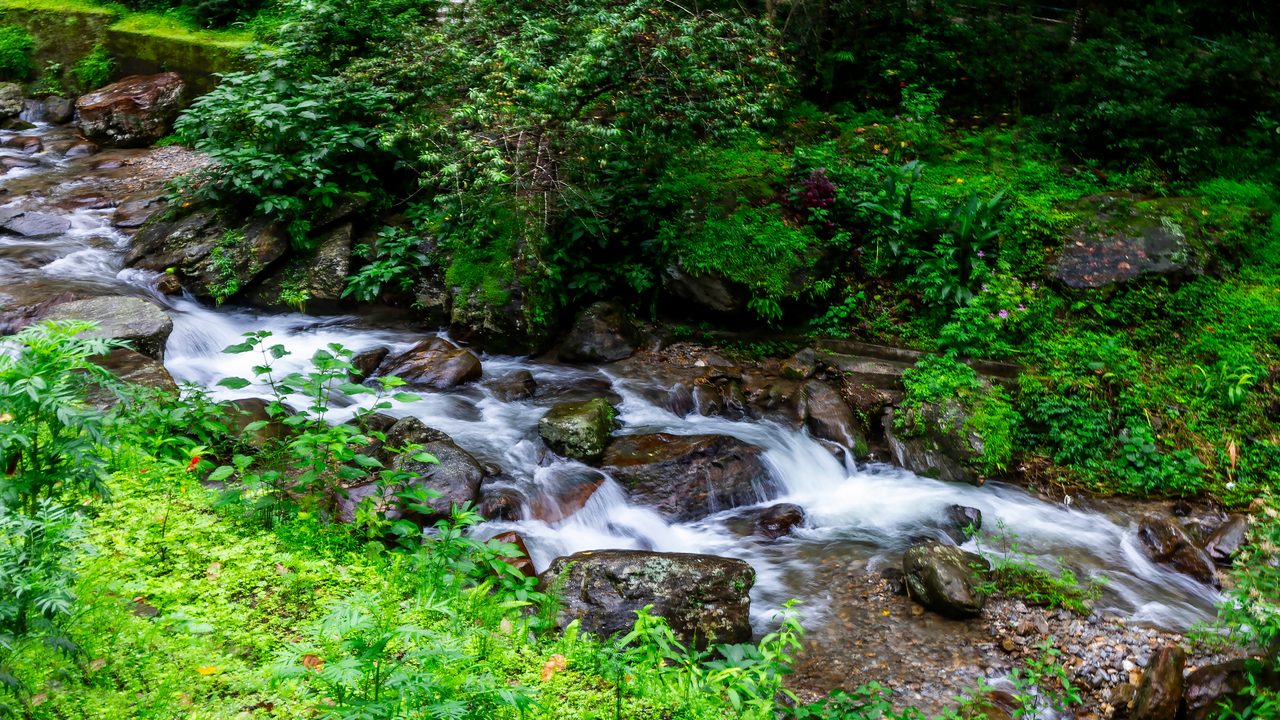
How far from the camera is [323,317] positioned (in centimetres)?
968

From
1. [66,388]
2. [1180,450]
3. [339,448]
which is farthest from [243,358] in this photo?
[1180,450]

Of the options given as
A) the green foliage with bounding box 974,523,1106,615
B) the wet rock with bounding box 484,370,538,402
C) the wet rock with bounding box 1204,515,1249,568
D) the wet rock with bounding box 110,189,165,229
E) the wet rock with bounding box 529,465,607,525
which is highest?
the wet rock with bounding box 110,189,165,229

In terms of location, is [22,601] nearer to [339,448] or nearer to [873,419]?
[339,448]

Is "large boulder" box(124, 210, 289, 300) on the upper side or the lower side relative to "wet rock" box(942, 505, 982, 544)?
upper

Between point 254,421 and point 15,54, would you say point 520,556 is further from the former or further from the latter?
point 15,54

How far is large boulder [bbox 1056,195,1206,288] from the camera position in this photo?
8945 mm

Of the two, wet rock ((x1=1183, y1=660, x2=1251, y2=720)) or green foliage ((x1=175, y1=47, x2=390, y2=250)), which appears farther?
green foliage ((x1=175, y1=47, x2=390, y2=250))

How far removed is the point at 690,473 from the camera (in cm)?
740

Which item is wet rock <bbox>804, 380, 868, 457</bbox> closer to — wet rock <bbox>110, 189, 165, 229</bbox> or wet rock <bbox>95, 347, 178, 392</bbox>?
wet rock <bbox>95, 347, 178, 392</bbox>

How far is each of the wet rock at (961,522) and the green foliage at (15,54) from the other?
17.5 meters

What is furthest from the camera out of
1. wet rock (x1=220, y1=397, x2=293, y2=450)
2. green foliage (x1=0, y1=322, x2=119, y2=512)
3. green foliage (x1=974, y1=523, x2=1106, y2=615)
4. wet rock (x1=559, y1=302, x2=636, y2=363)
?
wet rock (x1=559, y1=302, x2=636, y2=363)

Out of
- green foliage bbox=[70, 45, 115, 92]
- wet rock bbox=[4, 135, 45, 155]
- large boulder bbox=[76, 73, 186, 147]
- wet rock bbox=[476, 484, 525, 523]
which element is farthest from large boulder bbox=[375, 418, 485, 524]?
green foliage bbox=[70, 45, 115, 92]

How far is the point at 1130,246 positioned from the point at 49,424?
1010cm

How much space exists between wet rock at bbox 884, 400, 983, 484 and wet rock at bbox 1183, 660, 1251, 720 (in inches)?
117
